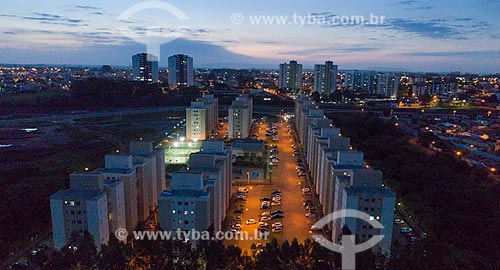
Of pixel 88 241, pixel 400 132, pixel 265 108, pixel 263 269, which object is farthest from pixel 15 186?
pixel 265 108

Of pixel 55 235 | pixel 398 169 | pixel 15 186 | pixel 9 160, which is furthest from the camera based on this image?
pixel 9 160

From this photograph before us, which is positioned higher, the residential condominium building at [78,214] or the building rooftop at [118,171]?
the building rooftop at [118,171]

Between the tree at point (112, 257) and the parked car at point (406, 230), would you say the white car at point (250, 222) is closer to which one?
the parked car at point (406, 230)

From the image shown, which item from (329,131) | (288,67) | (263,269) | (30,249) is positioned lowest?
(30,249)

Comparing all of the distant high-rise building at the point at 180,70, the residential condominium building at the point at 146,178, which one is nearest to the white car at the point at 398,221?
the residential condominium building at the point at 146,178

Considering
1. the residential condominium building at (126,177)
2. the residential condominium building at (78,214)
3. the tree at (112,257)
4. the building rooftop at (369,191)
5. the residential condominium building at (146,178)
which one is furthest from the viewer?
the residential condominium building at (146,178)

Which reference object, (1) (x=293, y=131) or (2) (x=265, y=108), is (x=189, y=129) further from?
(2) (x=265, y=108)
